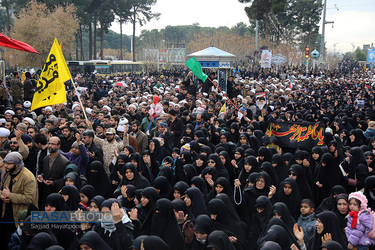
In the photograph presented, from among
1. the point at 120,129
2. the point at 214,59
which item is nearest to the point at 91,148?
the point at 120,129

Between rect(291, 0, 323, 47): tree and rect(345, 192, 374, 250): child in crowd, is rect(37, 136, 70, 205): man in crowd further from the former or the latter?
rect(291, 0, 323, 47): tree

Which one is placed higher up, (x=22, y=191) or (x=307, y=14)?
(x=307, y=14)

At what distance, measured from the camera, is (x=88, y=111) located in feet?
34.3

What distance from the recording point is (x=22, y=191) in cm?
468

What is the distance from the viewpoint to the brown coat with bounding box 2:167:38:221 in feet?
15.1

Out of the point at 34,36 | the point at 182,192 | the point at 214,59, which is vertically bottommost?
the point at 182,192

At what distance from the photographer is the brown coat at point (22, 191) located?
4.60 metres

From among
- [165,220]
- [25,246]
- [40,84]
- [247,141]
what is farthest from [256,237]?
[40,84]

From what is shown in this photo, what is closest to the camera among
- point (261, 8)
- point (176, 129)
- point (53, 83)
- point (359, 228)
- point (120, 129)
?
point (359, 228)

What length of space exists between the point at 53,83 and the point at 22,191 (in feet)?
10.9

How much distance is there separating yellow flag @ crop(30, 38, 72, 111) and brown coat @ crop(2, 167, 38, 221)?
3010 mm

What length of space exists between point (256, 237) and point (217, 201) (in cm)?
80

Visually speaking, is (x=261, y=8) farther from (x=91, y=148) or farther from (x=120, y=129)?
(x=91, y=148)

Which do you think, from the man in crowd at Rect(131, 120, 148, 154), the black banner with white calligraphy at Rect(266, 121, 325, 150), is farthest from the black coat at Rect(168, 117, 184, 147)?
the black banner with white calligraphy at Rect(266, 121, 325, 150)
